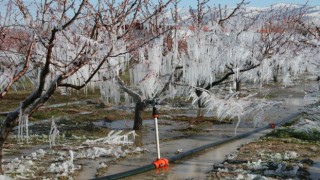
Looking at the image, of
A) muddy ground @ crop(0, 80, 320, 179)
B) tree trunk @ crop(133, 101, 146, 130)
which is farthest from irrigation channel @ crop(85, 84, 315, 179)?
tree trunk @ crop(133, 101, 146, 130)

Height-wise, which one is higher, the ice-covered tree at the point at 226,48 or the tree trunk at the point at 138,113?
the ice-covered tree at the point at 226,48

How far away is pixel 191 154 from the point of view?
10.7 meters

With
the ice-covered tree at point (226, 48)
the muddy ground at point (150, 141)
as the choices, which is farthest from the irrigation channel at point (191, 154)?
the ice-covered tree at point (226, 48)

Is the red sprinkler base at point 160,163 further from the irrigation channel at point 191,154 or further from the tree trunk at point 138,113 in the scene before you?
the tree trunk at point 138,113

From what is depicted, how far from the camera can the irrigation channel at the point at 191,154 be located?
874 cm

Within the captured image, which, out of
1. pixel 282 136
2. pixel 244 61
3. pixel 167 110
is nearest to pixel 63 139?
pixel 282 136

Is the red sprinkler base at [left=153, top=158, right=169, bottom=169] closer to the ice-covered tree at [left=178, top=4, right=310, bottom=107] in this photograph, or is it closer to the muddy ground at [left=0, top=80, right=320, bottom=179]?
the muddy ground at [left=0, top=80, right=320, bottom=179]

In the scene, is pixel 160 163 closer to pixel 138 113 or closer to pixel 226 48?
pixel 138 113

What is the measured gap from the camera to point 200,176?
28.3 ft

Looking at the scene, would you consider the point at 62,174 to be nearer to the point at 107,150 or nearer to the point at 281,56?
the point at 107,150

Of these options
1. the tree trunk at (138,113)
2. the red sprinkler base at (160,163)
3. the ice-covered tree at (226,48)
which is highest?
the ice-covered tree at (226,48)

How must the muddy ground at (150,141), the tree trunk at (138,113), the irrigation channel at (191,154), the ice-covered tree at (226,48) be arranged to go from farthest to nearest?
the ice-covered tree at (226,48)
the tree trunk at (138,113)
the muddy ground at (150,141)
the irrigation channel at (191,154)

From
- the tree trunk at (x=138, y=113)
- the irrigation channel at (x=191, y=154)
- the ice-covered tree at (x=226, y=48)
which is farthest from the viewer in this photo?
the ice-covered tree at (x=226, y=48)

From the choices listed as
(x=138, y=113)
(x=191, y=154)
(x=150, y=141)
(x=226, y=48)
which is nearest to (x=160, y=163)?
(x=191, y=154)
